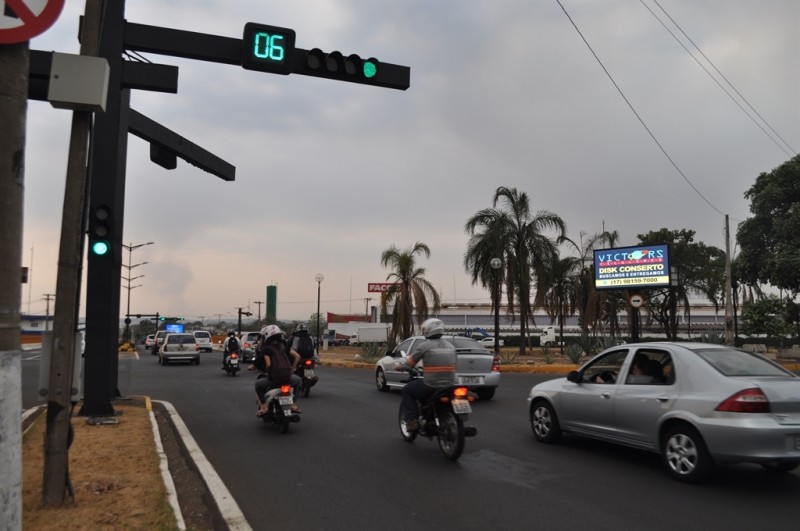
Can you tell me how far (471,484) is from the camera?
6508 mm

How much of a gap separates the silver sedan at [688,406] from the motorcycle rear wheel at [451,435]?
172 cm

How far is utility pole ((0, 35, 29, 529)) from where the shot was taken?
3.53 m

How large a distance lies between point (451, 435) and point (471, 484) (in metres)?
1.19

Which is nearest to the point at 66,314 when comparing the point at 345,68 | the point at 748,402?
the point at 345,68

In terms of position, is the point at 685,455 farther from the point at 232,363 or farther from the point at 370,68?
the point at 232,363

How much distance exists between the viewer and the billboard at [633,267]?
86.5 ft

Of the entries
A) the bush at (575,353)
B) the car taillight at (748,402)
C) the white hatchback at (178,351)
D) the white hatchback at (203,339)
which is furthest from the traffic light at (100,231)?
the white hatchback at (203,339)

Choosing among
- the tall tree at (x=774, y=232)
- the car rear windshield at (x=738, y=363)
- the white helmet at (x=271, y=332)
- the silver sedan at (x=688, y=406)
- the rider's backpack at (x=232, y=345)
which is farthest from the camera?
the tall tree at (x=774, y=232)

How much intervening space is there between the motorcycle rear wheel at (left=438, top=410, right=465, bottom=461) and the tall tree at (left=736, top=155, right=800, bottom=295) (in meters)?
27.8

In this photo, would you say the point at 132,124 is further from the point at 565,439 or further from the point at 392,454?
the point at 565,439

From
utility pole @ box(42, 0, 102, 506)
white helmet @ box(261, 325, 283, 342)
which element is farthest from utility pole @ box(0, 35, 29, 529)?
white helmet @ box(261, 325, 283, 342)

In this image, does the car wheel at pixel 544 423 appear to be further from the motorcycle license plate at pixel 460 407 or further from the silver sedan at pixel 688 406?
the motorcycle license plate at pixel 460 407

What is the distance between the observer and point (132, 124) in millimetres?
12711

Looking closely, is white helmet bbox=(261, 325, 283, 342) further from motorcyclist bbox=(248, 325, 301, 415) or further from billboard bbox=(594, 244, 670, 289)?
billboard bbox=(594, 244, 670, 289)
